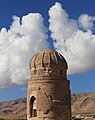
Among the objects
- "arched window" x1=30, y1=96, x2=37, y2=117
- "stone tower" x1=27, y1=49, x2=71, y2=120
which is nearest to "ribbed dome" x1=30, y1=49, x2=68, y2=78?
"stone tower" x1=27, y1=49, x2=71, y2=120

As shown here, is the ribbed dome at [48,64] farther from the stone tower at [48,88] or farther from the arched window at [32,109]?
the arched window at [32,109]

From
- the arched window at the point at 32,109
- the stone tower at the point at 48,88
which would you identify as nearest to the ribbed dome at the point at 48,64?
the stone tower at the point at 48,88

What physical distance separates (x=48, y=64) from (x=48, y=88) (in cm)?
239

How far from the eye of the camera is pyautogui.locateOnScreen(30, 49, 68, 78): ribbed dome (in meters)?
30.6

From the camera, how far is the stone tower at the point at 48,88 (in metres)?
29.6

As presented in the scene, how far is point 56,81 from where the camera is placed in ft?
99.6

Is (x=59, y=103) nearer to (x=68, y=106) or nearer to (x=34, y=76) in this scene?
(x=68, y=106)

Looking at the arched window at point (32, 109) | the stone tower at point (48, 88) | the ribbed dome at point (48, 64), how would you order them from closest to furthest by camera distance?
1. the stone tower at point (48, 88)
2. the ribbed dome at point (48, 64)
3. the arched window at point (32, 109)

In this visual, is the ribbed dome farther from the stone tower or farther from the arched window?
the arched window

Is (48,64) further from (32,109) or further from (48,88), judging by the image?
(32,109)

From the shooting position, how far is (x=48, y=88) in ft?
98.3

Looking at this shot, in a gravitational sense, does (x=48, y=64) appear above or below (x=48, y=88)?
above

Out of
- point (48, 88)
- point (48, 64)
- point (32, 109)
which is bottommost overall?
point (32, 109)

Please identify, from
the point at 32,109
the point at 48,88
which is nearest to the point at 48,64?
the point at 48,88
